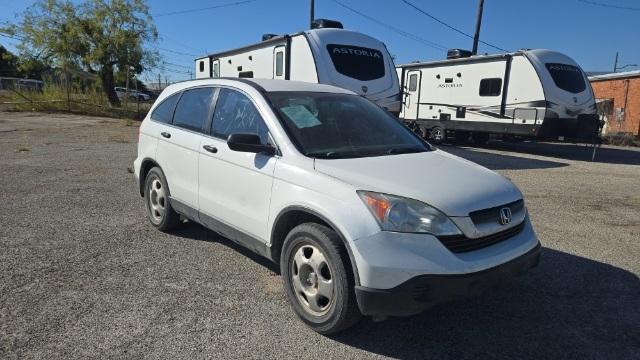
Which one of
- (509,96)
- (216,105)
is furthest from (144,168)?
(509,96)

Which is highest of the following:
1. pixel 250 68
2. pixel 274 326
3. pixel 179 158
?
pixel 250 68

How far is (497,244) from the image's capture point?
3.08 meters

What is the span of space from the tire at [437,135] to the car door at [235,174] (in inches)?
538

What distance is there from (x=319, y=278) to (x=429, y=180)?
3.27 ft

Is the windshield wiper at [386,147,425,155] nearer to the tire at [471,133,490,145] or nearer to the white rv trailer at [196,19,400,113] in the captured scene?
the white rv trailer at [196,19,400,113]

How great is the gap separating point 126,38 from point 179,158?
91.9 feet

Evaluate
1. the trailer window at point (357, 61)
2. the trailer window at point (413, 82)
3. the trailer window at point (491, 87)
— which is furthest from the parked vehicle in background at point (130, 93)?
the trailer window at point (491, 87)

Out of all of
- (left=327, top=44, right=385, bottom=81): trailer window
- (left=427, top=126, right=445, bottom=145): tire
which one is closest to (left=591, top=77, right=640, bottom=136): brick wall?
(left=427, top=126, right=445, bottom=145): tire

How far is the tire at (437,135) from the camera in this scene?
55.3 feet

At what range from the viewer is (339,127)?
3.90 metres

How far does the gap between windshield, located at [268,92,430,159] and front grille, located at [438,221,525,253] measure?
103 cm

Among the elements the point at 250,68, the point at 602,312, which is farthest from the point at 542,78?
the point at 602,312

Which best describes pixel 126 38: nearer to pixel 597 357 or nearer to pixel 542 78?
pixel 542 78

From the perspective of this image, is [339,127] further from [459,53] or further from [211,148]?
[459,53]
